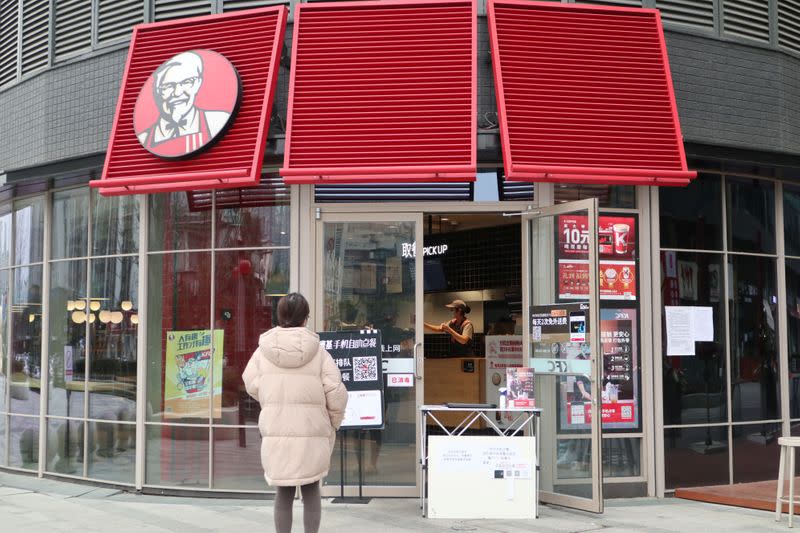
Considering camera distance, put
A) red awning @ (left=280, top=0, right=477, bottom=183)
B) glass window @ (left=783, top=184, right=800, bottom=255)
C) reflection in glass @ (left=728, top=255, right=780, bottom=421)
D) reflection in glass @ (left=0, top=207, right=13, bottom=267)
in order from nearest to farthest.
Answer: red awning @ (left=280, top=0, right=477, bottom=183) < reflection in glass @ (left=728, top=255, right=780, bottom=421) < glass window @ (left=783, top=184, right=800, bottom=255) < reflection in glass @ (left=0, top=207, right=13, bottom=267)

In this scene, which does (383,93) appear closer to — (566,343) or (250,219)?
(250,219)

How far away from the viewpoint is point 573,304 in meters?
8.05

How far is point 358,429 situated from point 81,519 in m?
2.45

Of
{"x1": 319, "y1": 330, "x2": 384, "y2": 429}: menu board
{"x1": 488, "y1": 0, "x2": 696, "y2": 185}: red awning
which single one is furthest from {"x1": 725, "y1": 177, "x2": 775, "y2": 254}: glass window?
{"x1": 319, "y1": 330, "x2": 384, "y2": 429}: menu board

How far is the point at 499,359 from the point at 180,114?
5365 mm

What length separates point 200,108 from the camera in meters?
8.41

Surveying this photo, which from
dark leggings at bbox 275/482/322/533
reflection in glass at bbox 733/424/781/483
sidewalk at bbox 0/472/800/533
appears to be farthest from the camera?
reflection in glass at bbox 733/424/781/483

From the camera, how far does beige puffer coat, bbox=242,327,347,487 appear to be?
5672mm

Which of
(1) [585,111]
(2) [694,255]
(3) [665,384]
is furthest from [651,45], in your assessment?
(3) [665,384]

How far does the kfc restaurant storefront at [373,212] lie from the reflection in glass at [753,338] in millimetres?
289

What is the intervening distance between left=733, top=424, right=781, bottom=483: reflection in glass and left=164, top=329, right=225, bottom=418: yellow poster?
514cm

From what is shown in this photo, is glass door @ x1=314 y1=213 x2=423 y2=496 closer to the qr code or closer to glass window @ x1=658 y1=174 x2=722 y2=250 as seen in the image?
the qr code

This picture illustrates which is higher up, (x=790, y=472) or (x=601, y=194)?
(x=601, y=194)

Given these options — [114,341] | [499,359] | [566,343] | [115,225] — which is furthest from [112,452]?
[499,359]
